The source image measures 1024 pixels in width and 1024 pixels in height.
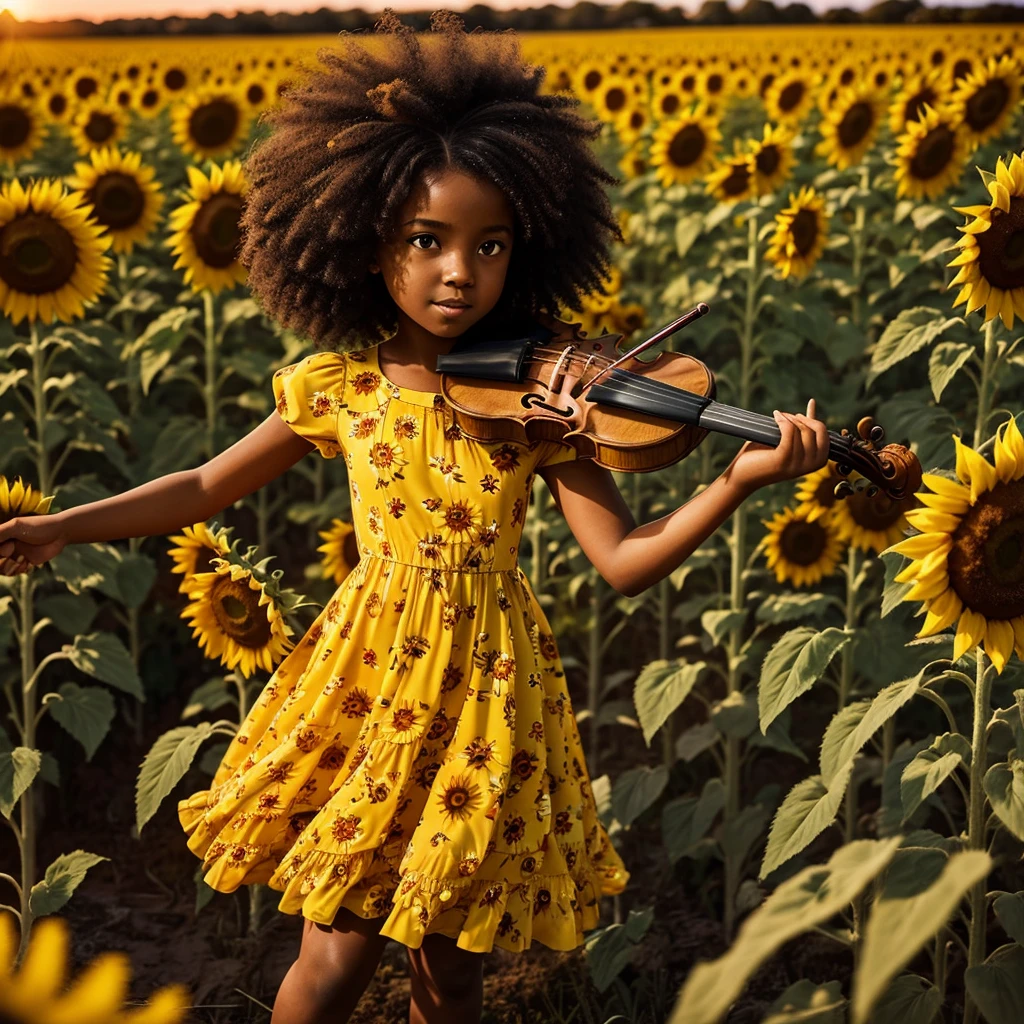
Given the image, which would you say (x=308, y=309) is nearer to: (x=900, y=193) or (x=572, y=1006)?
(x=572, y=1006)

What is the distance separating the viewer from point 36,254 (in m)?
3.62

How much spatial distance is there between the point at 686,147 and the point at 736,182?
48.8 inches

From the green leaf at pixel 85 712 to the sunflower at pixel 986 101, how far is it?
354 centimetres

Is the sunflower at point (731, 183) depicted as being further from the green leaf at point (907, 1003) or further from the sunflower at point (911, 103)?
the green leaf at point (907, 1003)

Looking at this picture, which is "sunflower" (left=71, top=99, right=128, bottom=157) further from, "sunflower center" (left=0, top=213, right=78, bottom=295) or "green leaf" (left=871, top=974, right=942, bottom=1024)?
"green leaf" (left=871, top=974, right=942, bottom=1024)

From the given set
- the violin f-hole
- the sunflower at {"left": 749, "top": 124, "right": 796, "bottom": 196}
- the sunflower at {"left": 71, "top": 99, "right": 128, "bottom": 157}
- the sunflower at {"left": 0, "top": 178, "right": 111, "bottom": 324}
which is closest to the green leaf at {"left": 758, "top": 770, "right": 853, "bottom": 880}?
the violin f-hole

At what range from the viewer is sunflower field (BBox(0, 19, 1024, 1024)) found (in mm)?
2164

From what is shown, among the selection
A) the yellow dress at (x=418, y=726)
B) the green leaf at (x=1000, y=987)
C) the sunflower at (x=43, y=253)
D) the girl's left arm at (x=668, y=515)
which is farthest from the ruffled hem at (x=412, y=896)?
the sunflower at (x=43, y=253)

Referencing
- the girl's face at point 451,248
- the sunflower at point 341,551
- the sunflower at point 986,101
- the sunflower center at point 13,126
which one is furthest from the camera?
the sunflower center at point 13,126

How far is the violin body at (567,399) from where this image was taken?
2.06 meters

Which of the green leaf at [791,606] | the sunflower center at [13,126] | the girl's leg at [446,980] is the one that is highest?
the sunflower center at [13,126]

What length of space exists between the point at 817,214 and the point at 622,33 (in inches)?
754

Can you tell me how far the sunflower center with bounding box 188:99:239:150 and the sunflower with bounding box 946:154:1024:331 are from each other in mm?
4219

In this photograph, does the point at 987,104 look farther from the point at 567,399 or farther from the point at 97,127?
the point at 97,127
